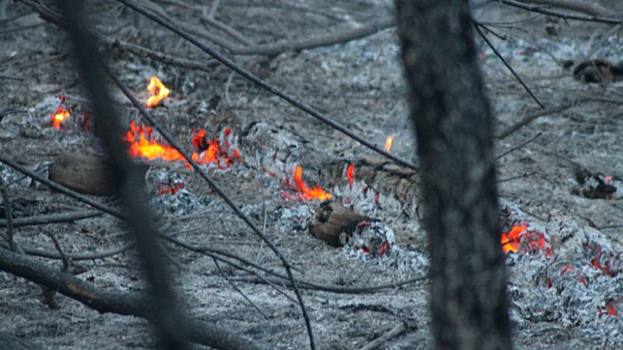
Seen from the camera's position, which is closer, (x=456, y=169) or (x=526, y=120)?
(x=456, y=169)

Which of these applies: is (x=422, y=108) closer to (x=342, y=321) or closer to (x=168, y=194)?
(x=342, y=321)

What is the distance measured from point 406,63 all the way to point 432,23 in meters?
0.06

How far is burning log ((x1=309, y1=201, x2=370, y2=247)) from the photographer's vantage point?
14.5 feet

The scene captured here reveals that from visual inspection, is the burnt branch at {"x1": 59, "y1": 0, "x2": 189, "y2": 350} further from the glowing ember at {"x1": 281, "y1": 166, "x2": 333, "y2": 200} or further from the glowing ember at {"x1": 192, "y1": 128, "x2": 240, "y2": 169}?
the glowing ember at {"x1": 192, "y1": 128, "x2": 240, "y2": 169}

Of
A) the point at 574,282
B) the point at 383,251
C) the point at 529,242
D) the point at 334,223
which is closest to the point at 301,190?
the point at 334,223

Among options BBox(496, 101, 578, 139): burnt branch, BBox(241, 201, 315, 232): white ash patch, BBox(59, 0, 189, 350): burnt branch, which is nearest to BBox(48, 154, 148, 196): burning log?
BBox(241, 201, 315, 232): white ash patch

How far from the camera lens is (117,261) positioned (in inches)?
158

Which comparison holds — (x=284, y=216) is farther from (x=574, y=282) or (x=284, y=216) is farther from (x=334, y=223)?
(x=574, y=282)

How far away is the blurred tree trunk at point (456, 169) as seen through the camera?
3.48 feet

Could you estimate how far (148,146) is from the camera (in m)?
5.99

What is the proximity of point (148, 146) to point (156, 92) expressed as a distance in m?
1.18

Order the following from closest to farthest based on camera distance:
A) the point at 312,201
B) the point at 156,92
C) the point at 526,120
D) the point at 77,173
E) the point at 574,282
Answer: the point at 574,282 → the point at 77,173 → the point at 312,201 → the point at 526,120 → the point at 156,92

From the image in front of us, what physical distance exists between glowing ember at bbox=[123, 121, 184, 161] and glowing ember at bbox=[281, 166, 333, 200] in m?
0.96

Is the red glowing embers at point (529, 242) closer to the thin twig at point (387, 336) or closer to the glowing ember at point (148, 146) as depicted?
the thin twig at point (387, 336)
